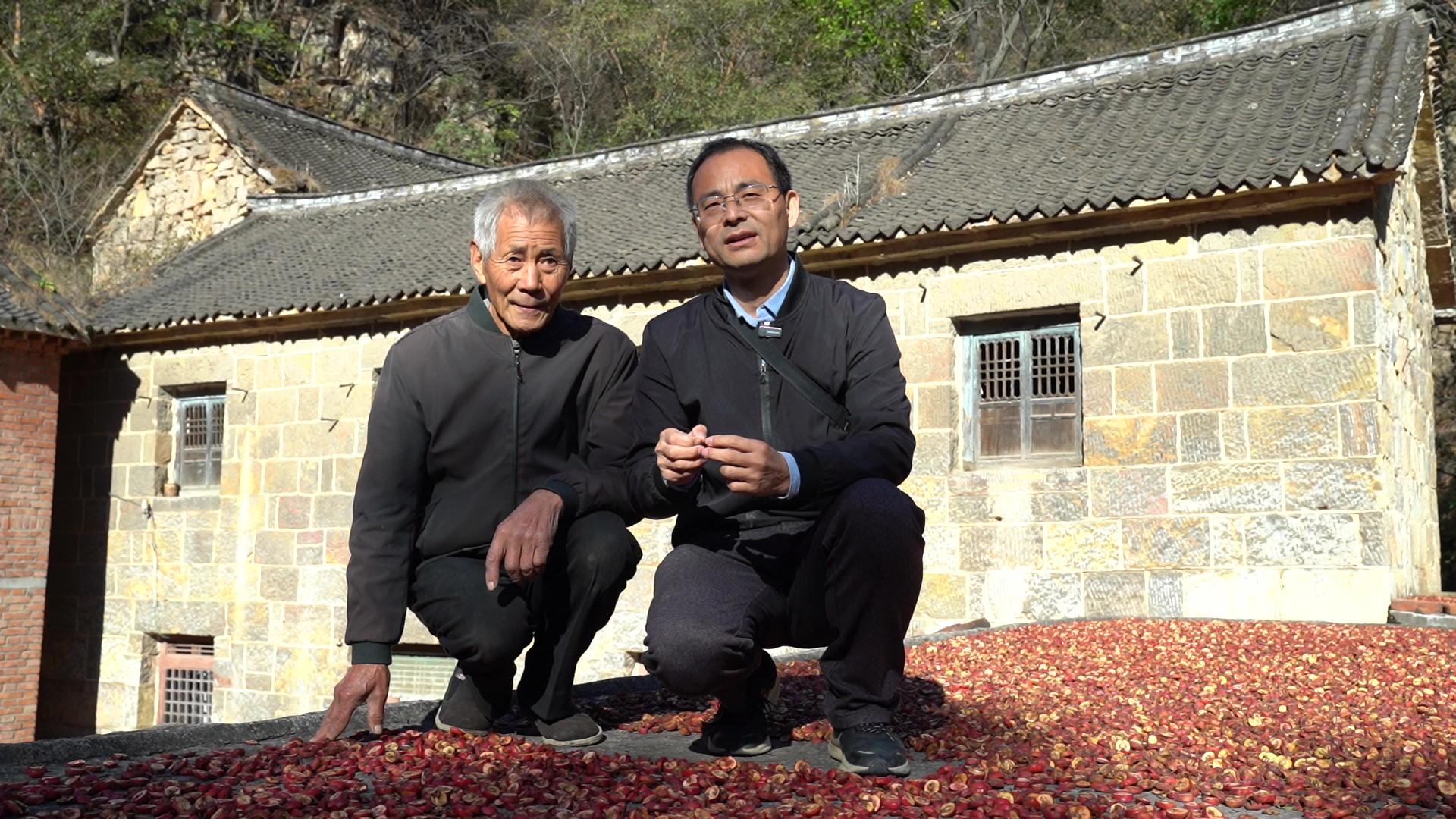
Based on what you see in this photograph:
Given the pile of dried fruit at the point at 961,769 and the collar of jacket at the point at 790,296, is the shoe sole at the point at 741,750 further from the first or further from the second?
the collar of jacket at the point at 790,296

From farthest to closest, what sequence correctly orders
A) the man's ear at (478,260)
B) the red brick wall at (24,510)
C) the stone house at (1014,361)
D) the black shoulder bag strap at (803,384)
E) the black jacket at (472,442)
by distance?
the red brick wall at (24,510) < the stone house at (1014,361) < the man's ear at (478,260) < the black jacket at (472,442) < the black shoulder bag strap at (803,384)

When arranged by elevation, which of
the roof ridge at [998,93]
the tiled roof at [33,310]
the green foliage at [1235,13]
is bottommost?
the tiled roof at [33,310]

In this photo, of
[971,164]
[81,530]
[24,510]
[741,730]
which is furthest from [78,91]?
[741,730]

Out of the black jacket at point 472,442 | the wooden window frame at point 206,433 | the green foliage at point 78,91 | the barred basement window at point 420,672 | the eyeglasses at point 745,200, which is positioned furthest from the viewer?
the green foliage at point 78,91

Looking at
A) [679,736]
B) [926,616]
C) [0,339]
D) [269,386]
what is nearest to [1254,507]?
[926,616]

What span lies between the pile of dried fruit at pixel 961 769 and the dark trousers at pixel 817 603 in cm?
21

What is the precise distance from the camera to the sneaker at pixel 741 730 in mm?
3023

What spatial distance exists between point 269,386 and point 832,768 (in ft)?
35.7

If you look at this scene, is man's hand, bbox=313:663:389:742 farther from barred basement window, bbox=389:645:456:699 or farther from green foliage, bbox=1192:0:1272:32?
green foliage, bbox=1192:0:1272:32

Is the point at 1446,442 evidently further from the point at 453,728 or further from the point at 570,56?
the point at 453,728

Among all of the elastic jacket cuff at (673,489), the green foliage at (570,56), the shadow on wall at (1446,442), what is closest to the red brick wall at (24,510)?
the green foliage at (570,56)

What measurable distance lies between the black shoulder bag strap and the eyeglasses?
33cm

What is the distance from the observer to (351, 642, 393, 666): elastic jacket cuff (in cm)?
306

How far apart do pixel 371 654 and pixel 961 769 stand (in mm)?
1445
